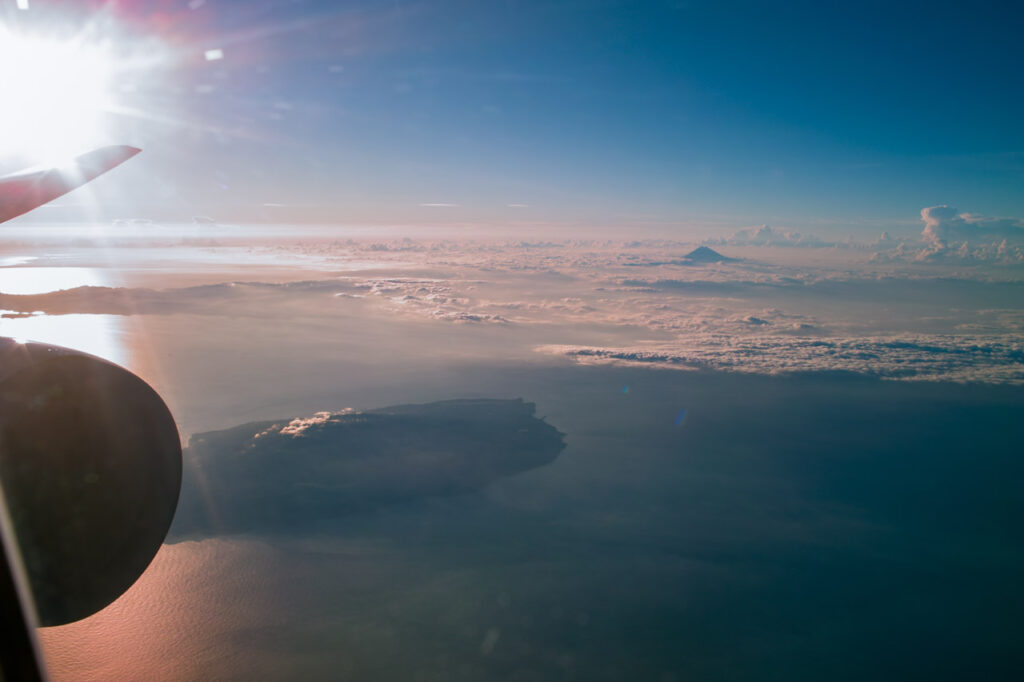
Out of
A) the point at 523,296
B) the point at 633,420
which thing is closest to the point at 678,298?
the point at 523,296

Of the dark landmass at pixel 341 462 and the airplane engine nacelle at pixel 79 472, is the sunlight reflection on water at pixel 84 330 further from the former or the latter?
the airplane engine nacelle at pixel 79 472

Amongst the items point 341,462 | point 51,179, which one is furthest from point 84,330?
point 51,179

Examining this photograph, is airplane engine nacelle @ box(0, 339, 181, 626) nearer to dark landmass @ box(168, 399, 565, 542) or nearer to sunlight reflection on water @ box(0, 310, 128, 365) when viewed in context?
dark landmass @ box(168, 399, 565, 542)

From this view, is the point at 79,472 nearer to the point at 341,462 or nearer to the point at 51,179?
the point at 51,179

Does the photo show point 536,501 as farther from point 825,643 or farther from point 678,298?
point 678,298

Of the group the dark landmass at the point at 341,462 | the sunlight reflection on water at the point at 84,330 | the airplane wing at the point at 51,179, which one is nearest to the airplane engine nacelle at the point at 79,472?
the airplane wing at the point at 51,179

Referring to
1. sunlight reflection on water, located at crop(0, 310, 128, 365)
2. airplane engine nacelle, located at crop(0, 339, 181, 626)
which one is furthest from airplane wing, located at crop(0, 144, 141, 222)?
sunlight reflection on water, located at crop(0, 310, 128, 365)
